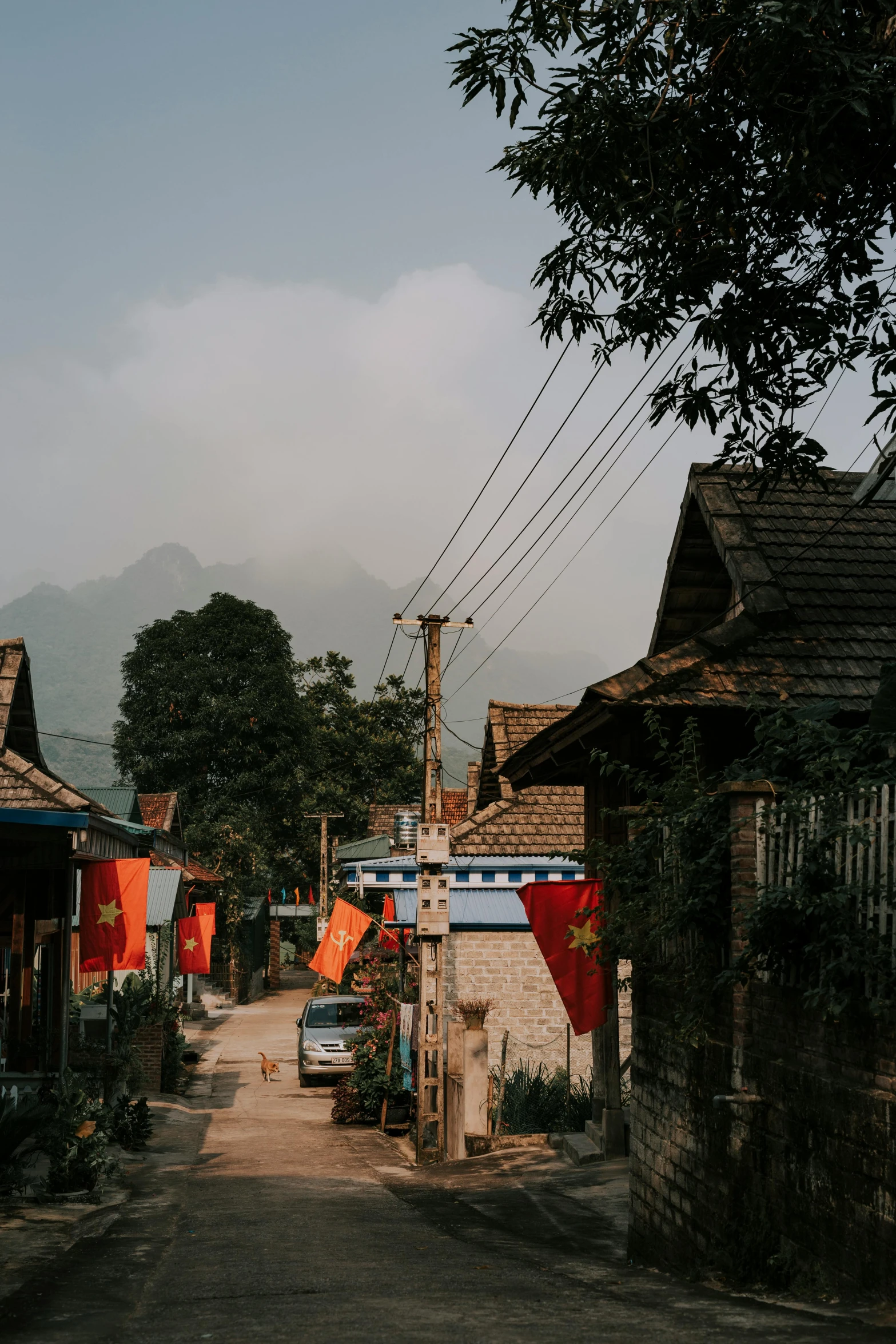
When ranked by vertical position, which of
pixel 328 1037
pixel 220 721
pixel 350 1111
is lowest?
pixel 350 1111

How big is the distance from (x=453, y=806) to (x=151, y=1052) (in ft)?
61.8

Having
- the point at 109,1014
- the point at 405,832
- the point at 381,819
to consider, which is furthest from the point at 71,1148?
the point at 381,819

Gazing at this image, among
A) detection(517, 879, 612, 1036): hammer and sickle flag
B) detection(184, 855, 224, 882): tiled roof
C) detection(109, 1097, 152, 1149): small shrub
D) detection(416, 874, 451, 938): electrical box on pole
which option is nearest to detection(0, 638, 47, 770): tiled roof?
detection(109, 1097, 152, 1149): small shrub

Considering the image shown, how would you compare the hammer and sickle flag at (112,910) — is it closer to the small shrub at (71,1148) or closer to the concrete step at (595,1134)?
the small shrub at (71,1148)

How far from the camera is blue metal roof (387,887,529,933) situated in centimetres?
2208

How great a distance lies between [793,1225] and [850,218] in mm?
7254

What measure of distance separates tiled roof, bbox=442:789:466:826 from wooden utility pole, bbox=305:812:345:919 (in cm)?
903

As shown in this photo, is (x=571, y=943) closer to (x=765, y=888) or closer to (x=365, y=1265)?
(x=365, y=1265)

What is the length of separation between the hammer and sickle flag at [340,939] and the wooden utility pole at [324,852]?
2685cm

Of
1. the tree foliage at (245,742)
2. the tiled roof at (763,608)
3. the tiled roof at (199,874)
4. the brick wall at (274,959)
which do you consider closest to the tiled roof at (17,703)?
the tiled roof at (763,608)

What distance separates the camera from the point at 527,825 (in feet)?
76.5

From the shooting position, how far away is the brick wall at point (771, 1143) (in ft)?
19.6

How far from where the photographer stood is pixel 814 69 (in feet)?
26.4

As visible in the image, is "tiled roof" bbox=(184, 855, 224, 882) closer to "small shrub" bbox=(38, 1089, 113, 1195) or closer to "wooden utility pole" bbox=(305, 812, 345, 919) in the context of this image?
"wooden utility pole" bbox=(305, 812, 345, 919)
